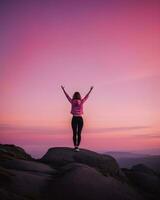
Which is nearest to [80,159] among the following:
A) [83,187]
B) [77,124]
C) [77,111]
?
[77,124]

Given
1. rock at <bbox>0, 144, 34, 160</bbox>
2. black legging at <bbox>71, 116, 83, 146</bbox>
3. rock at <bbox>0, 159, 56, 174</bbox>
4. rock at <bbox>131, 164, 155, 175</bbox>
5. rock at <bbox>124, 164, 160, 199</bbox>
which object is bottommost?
rock at <bbox>124, 164, 160, 199</bbox>

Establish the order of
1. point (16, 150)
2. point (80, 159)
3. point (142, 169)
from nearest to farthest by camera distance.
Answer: point (80, 159)
point (16, 150)
point (142, 169)

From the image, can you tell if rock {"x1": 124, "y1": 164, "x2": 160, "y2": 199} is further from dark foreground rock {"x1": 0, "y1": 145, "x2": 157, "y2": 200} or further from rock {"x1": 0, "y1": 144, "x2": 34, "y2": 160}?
rock {"x1": 0, "y1": 144, "x2": 34, "y2": 160}

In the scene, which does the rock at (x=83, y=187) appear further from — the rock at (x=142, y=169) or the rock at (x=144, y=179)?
the rock at (x=142, y=169)

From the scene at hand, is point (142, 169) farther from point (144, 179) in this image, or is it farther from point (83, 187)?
point (83, 187)

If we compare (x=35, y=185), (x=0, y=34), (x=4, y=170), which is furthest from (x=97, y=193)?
(x=0, y=34)

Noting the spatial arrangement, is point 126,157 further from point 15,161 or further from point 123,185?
point 15,161

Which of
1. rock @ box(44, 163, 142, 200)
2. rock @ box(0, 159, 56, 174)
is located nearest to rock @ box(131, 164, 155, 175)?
rock @ box(44, 163, 142, 200)

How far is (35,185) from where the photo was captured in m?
8.98

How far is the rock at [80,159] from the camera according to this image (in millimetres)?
11430

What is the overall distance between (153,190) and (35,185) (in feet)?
18.1

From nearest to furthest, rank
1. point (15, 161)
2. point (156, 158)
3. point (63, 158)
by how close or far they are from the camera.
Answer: point (15, 161) → point (63, 158) → point (156, 158)

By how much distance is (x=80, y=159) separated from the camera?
1145 cm

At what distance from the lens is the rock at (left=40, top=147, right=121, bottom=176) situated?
450 inches
